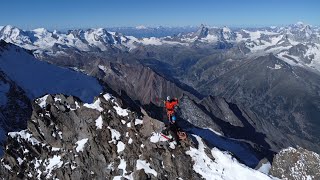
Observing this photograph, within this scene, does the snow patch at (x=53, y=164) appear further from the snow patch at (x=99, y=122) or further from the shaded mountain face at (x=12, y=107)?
the shaded mountain face at (x=12, y=107)

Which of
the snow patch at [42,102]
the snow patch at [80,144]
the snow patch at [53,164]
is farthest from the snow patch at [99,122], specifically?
the snow patch at [42,102]

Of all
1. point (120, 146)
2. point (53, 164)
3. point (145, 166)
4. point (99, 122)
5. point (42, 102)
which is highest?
point (42, 102)

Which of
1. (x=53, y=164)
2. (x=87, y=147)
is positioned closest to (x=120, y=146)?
(x=87, y=147)

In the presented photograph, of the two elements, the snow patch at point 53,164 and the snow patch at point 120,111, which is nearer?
the snow patch at point 120,111

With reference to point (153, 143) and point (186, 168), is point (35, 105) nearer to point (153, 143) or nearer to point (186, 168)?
point (153, 143)

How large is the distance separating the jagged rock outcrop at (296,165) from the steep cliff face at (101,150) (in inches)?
1099

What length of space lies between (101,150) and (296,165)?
52.5m

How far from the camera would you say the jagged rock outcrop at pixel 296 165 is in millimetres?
110312

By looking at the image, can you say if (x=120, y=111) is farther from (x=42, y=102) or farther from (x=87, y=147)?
(x=42, y=102)

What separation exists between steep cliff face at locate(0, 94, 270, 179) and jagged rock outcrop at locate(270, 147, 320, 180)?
27.9m

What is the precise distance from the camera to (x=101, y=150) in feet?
316

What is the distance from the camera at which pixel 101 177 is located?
→ 94812 millimetres

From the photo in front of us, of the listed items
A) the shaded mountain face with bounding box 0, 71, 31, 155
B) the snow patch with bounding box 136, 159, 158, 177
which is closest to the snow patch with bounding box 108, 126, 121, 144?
the snow patch with bounding box 136, 159, 158, 177

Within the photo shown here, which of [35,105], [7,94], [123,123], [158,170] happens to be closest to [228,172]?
[158,170]
